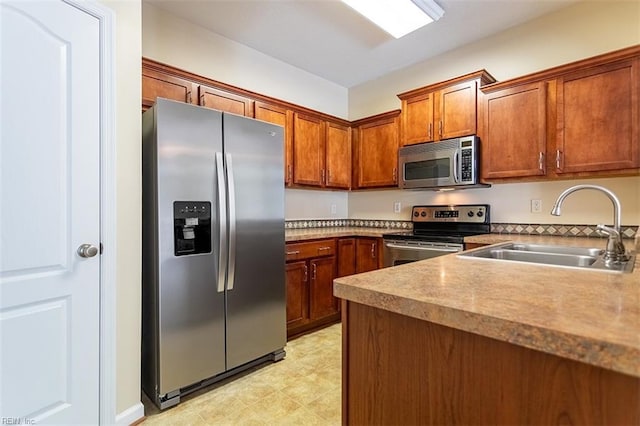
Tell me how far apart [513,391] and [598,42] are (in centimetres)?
301

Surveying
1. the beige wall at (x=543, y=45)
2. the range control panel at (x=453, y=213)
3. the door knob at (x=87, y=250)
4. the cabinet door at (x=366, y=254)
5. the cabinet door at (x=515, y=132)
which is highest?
the beige wall at (x=543, y=45)

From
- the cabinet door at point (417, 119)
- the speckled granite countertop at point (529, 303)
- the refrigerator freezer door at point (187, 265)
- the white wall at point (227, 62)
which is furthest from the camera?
the cabinet door at point (417, 119)

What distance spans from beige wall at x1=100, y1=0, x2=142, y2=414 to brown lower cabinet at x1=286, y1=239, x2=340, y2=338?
4.01 ft

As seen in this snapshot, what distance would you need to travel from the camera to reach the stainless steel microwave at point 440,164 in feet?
9.05

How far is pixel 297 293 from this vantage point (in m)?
2.81

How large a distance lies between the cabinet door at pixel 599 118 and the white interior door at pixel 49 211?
3009 millimetres

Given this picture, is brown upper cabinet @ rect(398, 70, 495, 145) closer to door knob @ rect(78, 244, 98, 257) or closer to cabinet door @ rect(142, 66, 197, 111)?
cabinet door @ rect(142, 66, 197, 111)

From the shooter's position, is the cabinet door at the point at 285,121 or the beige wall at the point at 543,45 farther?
the cabinet door at the point at 285,121

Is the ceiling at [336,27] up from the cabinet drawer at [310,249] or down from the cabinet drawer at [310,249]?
up

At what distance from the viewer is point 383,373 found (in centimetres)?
90

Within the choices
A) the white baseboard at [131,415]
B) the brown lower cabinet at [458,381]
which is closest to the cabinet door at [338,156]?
the white baseboard at [131,415]

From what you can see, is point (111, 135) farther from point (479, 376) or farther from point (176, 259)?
point (479, 376)

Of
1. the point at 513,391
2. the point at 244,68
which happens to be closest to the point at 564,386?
the point at 513,391

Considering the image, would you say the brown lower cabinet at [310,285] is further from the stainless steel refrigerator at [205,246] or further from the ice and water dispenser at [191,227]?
the ice and water dispenser at [191,227]
